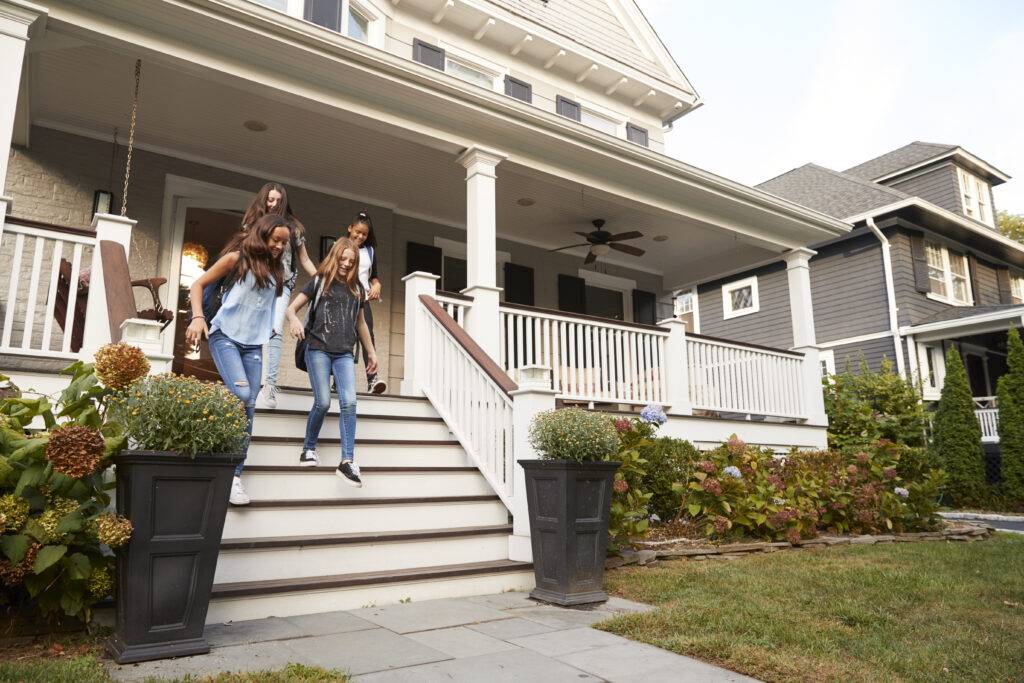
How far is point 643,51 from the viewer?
12.6 metres

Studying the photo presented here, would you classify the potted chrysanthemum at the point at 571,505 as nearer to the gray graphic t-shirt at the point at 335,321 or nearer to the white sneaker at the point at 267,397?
the gray graphic t-shirt at the point at 335,321

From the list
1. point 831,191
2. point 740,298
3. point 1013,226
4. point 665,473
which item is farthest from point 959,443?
point 1013,226

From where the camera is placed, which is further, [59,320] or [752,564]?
[59,320]

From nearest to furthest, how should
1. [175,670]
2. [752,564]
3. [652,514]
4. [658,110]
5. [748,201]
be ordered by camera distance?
[175,670], [752,564], [652,514], [748,201], [658,110]

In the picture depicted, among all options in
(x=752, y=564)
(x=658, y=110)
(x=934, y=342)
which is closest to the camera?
(x=752, y=564)

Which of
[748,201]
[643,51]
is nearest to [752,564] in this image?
[748,201]

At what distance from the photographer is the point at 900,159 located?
18391 mm

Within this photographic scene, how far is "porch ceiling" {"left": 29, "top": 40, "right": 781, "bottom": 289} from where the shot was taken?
232 inches

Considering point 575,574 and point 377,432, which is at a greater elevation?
point 377,432

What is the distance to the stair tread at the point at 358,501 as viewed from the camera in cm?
383

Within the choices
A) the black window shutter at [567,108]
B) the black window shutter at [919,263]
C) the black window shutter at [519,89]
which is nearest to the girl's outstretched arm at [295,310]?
the black window shutter at [519,89]

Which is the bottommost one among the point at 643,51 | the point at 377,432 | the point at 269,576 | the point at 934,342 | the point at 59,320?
the point at 269,576

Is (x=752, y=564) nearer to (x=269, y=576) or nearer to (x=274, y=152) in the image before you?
(x=269, y=576)

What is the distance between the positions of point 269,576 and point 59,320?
10.5ft
